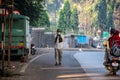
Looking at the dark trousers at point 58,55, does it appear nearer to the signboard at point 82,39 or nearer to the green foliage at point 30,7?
the green foliage at point 30,7

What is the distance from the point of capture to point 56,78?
17.8 m

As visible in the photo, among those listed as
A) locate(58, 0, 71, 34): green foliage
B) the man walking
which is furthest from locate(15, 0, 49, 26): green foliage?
locate(58, 0, 71, 34): green foliage

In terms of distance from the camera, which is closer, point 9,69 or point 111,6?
point 9,69

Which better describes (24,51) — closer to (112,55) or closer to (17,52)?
(17,52)

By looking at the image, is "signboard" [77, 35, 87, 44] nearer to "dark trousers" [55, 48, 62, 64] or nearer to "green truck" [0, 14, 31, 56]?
"green truck" [0, 14, 31, 56]

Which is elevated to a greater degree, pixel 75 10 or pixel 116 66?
pixel 75 10

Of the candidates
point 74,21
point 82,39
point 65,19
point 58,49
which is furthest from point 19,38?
point 65,19

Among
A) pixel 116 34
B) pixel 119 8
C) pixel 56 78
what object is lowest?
pixel 56 78

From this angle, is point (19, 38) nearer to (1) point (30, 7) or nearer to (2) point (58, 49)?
(2) point (58, 49)

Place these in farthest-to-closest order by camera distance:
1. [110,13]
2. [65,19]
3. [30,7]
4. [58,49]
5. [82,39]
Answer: [65,19] → [110,13] → [82,39] → [30,7] → [58,49]

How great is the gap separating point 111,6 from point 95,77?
303 ft

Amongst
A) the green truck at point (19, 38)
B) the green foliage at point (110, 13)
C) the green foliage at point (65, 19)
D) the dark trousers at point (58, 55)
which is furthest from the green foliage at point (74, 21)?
the dark trousers at point (58, 55)

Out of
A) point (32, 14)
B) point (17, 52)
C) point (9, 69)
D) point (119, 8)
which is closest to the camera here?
point (9, 69)

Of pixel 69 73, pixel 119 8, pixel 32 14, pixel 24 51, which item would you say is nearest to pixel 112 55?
pixel 69 73
